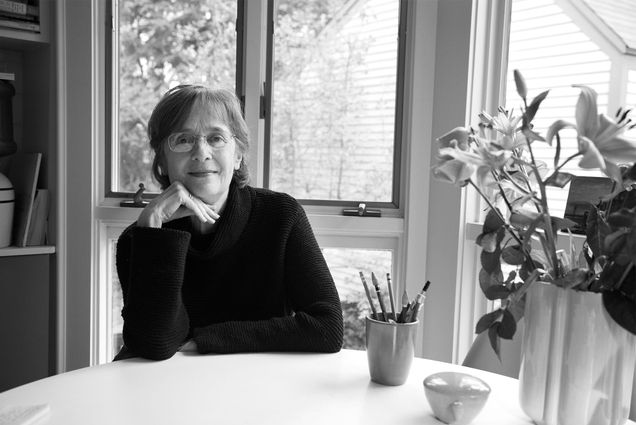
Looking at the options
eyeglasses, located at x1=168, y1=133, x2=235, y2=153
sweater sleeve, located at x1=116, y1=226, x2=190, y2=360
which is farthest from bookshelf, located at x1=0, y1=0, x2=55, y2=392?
sweater sleeve, located at x1=116, y1=226, x2=190, y2=360

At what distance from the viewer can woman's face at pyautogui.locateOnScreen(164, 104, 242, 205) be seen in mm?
1635

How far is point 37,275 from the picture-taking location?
225 centimetres

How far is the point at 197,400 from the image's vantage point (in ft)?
3.21

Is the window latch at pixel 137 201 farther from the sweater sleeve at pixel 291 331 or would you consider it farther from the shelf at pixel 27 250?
the sweater sleeve at pixel 291 331

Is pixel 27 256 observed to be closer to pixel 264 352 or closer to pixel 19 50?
pixel 19 50

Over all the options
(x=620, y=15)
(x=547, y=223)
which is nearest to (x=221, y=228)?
(x=547, y=223)

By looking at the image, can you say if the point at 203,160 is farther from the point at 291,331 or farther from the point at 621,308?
the point at 621,308

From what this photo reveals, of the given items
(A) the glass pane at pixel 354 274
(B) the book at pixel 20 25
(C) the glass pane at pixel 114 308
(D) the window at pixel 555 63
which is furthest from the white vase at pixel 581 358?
(B) the book at pixel 20 25

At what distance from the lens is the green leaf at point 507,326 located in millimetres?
850

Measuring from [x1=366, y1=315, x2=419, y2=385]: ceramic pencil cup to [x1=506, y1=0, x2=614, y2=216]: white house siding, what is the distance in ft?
3.47

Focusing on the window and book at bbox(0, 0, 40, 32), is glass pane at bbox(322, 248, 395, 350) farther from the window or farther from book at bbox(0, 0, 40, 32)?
book at bbox(0, 0, 40, 32)

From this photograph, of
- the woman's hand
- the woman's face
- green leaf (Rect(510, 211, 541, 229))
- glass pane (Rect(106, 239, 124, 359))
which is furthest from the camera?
glass pane (Rect(106, 239, 124, 359))

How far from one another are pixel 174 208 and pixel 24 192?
3.43ft

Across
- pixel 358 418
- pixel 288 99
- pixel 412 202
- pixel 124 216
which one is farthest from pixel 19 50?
pixel 358 418
